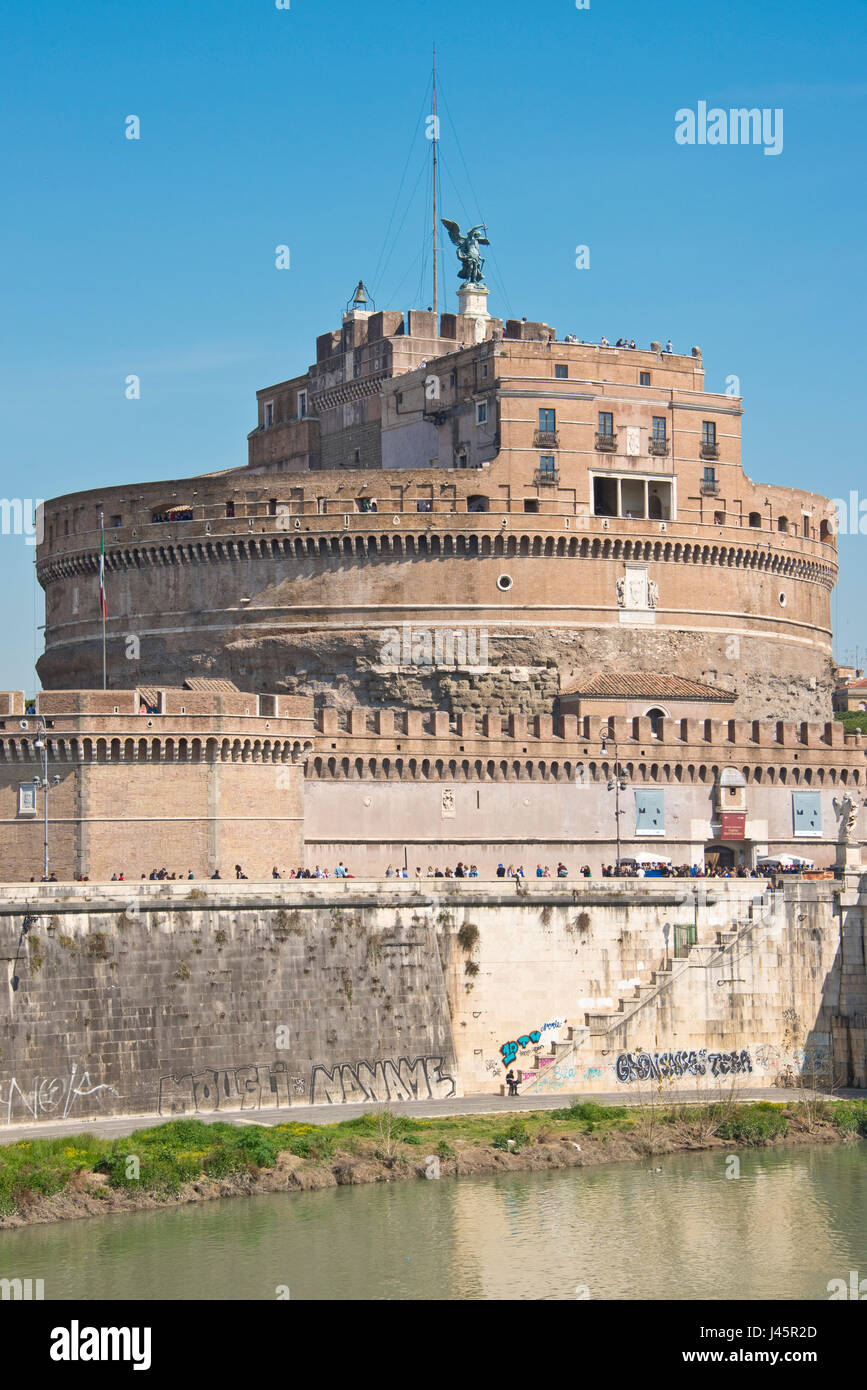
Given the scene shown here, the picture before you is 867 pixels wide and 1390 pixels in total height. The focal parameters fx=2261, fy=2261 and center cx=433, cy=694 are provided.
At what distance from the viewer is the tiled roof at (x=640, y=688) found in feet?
204

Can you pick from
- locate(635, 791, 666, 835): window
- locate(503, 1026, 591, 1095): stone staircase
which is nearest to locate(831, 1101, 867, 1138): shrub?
locate(503, 1026, 591, 1095): stone staircase

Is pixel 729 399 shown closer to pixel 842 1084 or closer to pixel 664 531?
pixel 664 531

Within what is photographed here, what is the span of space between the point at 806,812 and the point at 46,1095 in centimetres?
2832

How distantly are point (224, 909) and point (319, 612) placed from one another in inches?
906

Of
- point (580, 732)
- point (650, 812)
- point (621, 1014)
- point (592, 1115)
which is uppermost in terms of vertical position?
point (580, 732)

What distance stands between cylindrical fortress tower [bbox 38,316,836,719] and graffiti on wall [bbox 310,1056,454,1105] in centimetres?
2054

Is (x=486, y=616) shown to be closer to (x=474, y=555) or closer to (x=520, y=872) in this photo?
(x=474, y=555)

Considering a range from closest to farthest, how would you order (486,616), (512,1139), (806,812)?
(512,1139), (806,812), (486,616)

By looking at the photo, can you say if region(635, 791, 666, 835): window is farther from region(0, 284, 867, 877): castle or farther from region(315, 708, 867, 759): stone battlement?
region(315, 708, 867, 759): stone battlement

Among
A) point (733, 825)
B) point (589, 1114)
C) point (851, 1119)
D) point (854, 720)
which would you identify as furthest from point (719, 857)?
point (854, 720)

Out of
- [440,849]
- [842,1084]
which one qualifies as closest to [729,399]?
[440,849]

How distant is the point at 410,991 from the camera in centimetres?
4400

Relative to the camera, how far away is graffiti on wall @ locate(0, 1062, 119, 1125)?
38281mm

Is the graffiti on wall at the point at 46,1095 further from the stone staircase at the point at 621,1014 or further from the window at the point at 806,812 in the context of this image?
the window at the point at 806,812
